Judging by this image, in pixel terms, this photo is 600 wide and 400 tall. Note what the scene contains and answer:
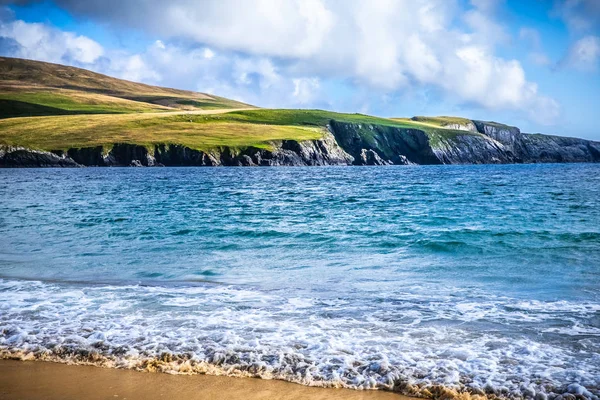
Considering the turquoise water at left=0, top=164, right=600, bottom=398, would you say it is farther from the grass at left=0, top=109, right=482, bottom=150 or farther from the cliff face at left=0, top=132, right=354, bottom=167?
the grass at left=0, top=109, right=482, bottom=150

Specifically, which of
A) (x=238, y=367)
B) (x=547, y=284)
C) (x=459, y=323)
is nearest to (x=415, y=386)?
(x=238, y=367)

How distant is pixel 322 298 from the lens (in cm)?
1332

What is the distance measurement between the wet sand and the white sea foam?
0.95ft

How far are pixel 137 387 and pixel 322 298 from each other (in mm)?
6202

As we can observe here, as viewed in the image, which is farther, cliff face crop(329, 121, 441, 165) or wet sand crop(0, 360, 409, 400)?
cliff face crop(329, 121, 441, 165)

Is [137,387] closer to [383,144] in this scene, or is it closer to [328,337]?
[328,337]

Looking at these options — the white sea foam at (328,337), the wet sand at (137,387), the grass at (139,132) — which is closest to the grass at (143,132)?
the grass at (139,132)

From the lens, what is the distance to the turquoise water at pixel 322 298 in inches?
344

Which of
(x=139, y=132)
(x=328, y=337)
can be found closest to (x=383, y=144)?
(x=139, y=132)

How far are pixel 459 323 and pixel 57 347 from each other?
780cm

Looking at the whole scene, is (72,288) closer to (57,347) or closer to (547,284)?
(57,347)

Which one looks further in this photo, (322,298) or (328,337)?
(322,298)

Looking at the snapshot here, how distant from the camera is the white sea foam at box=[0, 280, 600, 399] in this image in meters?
8.24

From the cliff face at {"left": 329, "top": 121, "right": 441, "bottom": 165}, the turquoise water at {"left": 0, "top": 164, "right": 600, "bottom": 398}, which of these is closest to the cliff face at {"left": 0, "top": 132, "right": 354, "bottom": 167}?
the cliff face at {"left": 329, "top": 121, "right": 441, "bottom": 165}
